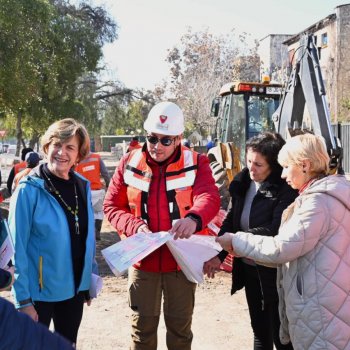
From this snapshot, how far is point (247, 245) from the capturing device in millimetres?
2914

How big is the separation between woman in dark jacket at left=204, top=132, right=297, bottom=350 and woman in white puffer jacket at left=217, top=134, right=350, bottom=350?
607 millimetres

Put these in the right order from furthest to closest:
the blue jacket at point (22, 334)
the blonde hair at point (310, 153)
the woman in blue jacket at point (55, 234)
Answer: the woman in blue jacket at point (55, 234) < the blonde hair at point (310, 153) < the blue jacket at point (22, 334)

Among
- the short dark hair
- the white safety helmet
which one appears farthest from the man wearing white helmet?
the short dark hair

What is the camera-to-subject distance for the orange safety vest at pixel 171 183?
3.38 m

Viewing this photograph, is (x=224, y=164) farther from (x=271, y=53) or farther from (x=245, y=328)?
(x=271, y=53)

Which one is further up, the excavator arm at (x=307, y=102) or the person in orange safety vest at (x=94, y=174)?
the excavator arm at (x=307, y=102)

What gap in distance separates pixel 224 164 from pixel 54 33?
14.6 m

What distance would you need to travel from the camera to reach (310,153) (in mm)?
2793

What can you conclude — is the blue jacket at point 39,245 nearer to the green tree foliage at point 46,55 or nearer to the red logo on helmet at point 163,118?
the red logo on helmet at point 163,118

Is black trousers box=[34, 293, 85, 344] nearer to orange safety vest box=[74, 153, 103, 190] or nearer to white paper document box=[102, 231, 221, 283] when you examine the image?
white paper document box=[102, 231, 221, 283]

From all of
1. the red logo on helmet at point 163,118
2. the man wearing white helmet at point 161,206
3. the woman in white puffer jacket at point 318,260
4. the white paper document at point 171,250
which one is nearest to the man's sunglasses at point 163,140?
the man wearing white helmet at point 161,206

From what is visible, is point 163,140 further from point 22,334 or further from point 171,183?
point 22,334

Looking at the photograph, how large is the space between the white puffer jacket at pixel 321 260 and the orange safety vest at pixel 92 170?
5.74m

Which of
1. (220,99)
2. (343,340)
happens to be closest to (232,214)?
(343,340)
